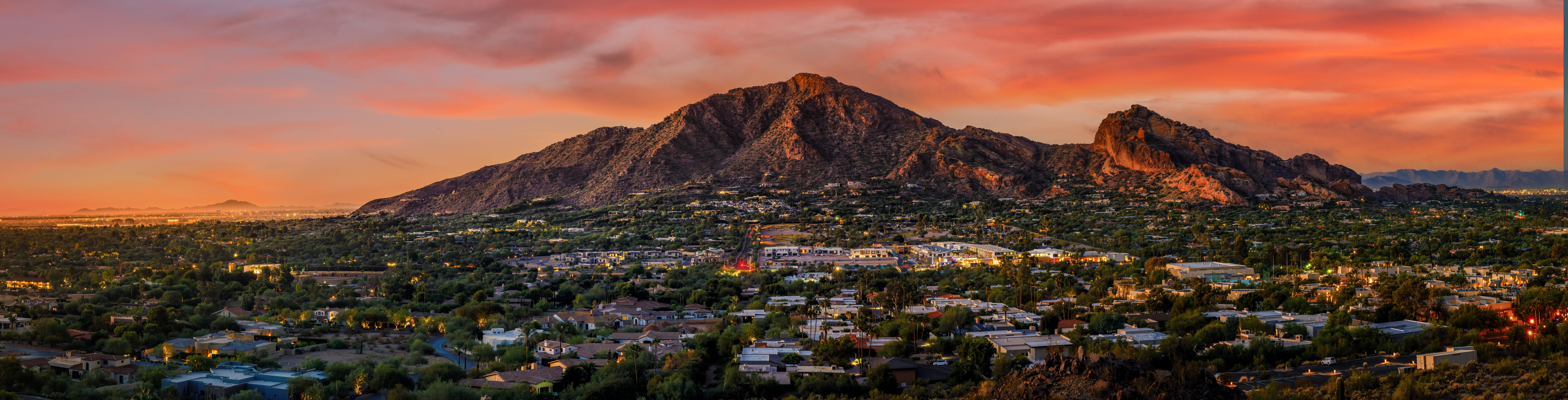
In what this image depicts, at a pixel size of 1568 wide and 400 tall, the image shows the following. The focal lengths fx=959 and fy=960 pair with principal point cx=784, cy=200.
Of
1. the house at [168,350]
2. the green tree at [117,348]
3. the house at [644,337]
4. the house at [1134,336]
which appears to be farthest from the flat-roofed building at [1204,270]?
the green tree at [117,348]

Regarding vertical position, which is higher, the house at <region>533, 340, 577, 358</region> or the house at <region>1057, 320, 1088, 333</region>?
the house at <region>1057, 320, 1088, 333</region>

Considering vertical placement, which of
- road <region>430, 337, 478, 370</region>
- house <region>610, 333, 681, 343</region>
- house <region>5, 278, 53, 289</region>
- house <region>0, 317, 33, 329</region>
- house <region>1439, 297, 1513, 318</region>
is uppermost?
house <region>5, 278, 53, 289</region>

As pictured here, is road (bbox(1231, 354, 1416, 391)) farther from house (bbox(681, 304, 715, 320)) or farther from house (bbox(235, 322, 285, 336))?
Result: house (bbox(235, 322, 285, 336))

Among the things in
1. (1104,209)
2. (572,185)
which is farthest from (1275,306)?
(572,185)

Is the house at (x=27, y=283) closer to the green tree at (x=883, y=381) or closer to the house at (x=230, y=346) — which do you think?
the house at (x=230, y=346)

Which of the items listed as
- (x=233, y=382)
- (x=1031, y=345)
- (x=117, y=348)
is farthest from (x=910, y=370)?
(x=117, y=348)

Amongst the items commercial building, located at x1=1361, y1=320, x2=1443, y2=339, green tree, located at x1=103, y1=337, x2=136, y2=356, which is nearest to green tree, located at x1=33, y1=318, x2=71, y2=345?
green tree, located at x1=103, y1=337, x2=136, y2=356

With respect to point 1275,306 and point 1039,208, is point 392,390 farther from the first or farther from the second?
point 1039,208
